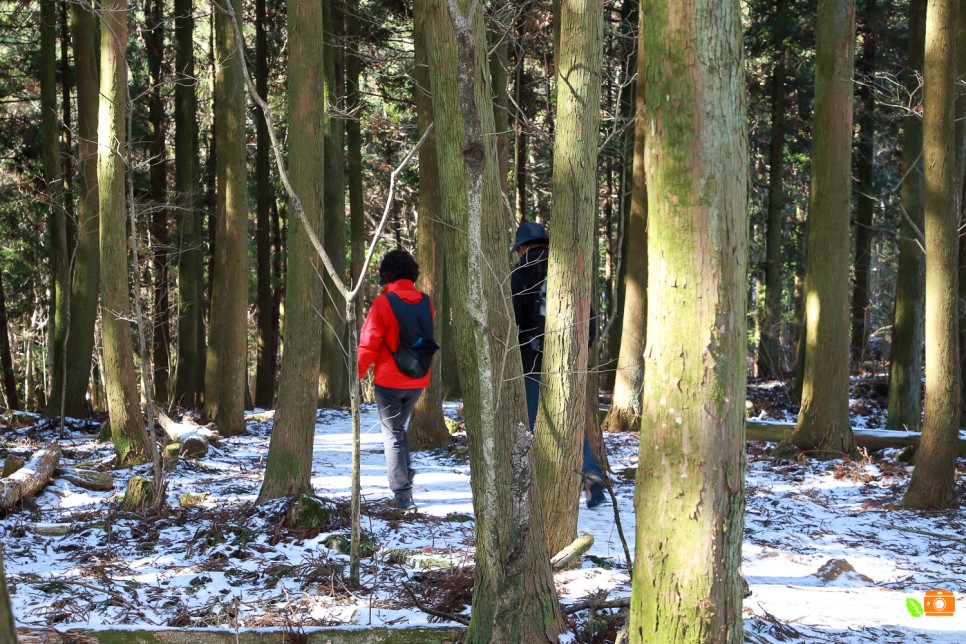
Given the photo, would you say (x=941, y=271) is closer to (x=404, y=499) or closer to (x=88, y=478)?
(x=404, y=499)

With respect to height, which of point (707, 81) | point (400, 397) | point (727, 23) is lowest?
point (400, 397)

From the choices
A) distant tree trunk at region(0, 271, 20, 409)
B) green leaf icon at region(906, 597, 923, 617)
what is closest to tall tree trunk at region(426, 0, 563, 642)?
green leaf icon at region(906, 597, 923, 617)

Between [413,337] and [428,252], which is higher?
[428,252]

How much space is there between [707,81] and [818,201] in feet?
26.4

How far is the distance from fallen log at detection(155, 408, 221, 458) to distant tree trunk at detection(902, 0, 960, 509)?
27.0ft

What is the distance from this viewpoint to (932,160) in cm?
797

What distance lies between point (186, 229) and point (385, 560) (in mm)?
13434

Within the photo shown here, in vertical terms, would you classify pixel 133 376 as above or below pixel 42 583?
above

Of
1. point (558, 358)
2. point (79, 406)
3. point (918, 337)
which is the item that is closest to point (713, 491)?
point (558, 358)

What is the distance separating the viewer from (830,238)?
9977mm

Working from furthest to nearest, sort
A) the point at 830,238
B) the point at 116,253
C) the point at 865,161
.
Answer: the point at 865,161 → the point at 830,238 → the point at 116,253

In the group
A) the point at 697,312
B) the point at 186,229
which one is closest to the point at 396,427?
the point at 697,312

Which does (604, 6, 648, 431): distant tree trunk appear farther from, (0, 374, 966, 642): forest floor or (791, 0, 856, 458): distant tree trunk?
(0, 374, 966, 642): forest floor

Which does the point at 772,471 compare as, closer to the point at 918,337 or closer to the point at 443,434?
the point at 443,434
